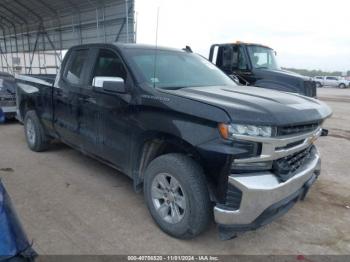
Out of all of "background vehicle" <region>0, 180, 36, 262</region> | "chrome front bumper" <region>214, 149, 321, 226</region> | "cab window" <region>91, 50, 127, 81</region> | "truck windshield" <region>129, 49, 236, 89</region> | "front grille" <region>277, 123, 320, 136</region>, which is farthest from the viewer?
"cab window" <region>91, 50, 127, 81</region>

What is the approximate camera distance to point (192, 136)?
2.99 metres

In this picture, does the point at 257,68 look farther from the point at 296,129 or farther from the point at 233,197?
the point at 233,197

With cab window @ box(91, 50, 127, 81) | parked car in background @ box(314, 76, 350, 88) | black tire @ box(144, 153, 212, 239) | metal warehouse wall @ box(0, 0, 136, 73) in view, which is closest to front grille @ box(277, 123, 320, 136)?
black tire @ box(144, 153, 212, 239)

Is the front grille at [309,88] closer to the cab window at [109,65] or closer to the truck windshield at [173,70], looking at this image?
the truck windshield at [173,70]

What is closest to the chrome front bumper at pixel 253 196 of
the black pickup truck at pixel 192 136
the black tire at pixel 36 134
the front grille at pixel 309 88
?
the black pickup truck at pixel 192 136

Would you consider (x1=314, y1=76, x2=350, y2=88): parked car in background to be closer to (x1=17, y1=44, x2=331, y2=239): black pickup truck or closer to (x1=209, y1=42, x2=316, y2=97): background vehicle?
(x1=209, y1=42, x2=316, y2=97): background vehicle

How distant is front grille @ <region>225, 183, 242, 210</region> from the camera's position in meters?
2.77

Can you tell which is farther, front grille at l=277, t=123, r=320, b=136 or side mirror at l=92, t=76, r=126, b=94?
side mirror at l=92, t=76, r=126, b=94

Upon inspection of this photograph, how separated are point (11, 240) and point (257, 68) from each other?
8.55 metres

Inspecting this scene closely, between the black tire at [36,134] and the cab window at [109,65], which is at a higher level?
the cab window at [109,65]

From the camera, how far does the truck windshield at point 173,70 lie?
12.5 feet

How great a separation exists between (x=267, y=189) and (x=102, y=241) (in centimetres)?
163

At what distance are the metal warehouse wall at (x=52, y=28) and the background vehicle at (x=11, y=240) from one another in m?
9.78

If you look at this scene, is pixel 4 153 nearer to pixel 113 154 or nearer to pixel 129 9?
pixel 113 154
